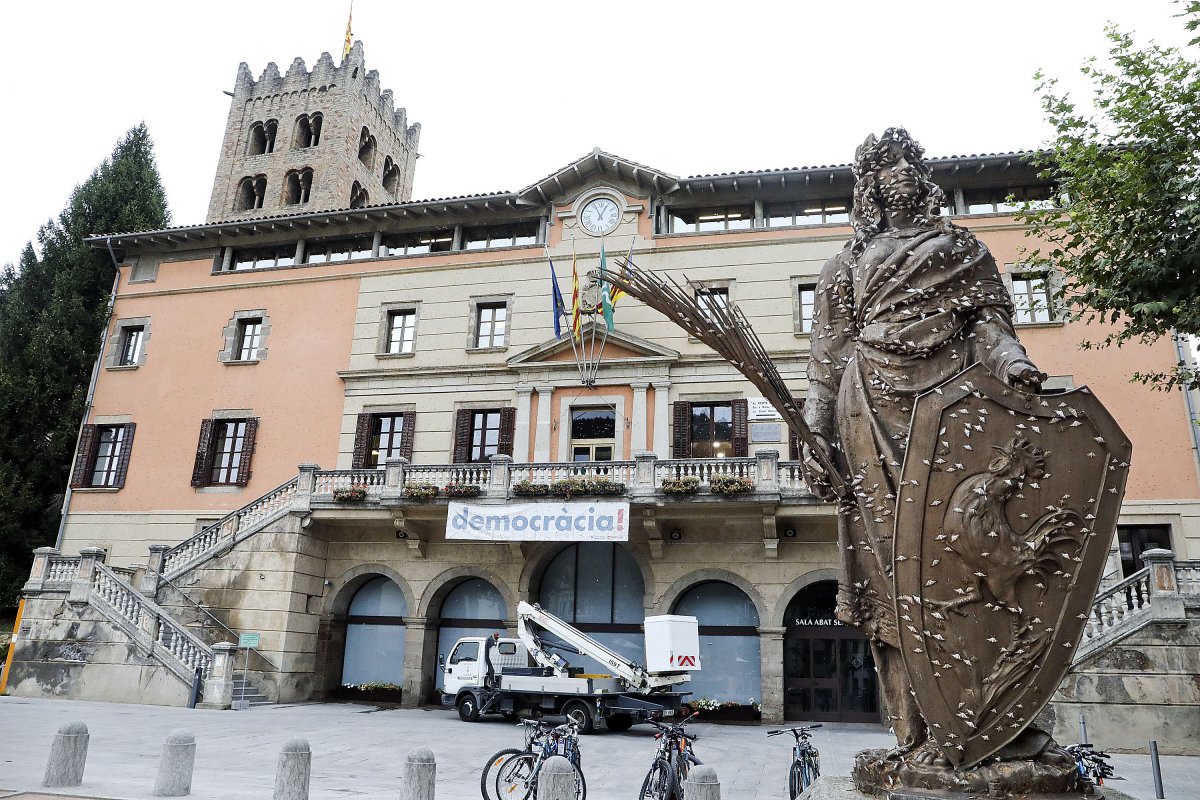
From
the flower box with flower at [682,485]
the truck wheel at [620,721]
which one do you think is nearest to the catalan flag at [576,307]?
the flower box with flower at [682,485]

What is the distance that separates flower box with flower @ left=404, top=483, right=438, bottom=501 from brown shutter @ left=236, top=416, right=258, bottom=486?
6.38 metres

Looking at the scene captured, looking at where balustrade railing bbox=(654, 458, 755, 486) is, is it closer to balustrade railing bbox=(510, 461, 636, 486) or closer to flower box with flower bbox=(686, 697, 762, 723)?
balustrade railing bbox=(510, 461, 636, 486)

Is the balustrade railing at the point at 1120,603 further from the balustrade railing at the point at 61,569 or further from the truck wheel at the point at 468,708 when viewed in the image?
the balustrade railing at the point at 61,569

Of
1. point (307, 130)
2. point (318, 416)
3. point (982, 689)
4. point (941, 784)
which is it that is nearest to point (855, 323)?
point (982, 689)

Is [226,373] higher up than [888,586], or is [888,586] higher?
[226,373]

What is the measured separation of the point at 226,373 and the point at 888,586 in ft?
80.1

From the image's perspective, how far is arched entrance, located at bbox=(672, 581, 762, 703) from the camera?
19.0 m

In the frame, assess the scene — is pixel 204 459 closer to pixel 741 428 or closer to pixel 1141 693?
pixel 741 428

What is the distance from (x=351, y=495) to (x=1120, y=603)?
16497 millimetres

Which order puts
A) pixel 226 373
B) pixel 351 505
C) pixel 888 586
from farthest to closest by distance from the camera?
pixel 226 373, pixel 351 505, pixel 888 586

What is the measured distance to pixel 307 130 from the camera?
134 feet

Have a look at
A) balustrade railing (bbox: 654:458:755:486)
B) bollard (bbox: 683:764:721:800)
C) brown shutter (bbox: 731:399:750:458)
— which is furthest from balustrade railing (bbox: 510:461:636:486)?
bollard (bbox: 683:764:721:800)

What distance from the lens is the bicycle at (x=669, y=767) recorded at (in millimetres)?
8055

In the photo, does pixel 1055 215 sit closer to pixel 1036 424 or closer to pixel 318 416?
pixel 1036 424
